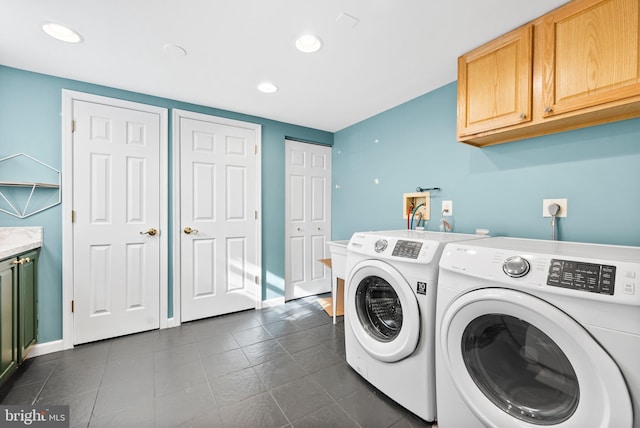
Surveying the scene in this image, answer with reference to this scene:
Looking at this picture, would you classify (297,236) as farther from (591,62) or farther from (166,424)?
(591,62)

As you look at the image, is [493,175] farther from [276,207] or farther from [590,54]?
[276,207]

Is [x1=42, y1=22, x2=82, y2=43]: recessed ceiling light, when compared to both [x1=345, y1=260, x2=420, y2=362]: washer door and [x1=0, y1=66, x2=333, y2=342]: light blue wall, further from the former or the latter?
[x1=345, y1=260, x2=420, y2=362]: washer door

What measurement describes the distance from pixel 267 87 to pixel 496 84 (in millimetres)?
1680

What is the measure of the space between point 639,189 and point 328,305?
2593 millimetres

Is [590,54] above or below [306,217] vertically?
above

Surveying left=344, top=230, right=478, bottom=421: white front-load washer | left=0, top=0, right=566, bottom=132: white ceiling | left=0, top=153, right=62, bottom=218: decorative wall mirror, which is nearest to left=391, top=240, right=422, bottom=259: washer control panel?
left=344, top=230, right=478, bottom=421: white front-load washer

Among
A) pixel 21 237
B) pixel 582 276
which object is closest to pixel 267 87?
pixel 21 237

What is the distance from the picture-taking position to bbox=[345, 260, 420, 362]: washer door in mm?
1429

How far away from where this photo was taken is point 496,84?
1629 millimetres

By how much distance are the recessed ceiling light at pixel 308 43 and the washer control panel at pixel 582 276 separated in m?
1.66

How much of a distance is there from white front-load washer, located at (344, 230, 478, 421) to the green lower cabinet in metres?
2.03

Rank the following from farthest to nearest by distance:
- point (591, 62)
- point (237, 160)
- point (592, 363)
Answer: point (237, 160)
point (591, 62)
point (592, 363)

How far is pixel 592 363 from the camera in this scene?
85cm

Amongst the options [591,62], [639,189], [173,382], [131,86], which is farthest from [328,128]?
[173,382]
